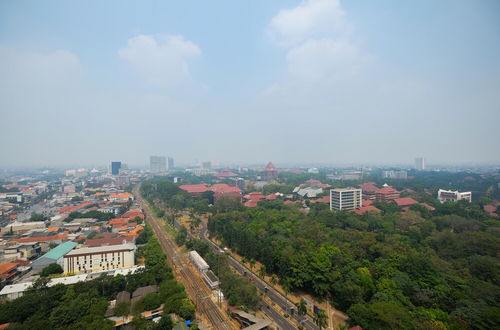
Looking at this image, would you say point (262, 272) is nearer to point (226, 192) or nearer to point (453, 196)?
point (226, 192)

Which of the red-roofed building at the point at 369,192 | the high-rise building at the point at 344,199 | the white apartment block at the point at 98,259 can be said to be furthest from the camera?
the red-roofed building at the point at 369,192

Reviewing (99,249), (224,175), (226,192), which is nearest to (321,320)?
(99,249)

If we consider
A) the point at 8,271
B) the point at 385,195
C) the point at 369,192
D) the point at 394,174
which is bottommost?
the point at 8,271

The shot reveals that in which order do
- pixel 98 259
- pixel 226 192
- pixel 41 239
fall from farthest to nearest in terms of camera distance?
pixel 226 192 → pixel 41 239 → pixel 98 259

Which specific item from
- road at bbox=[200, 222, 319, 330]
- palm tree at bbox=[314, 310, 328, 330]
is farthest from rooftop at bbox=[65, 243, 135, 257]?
palm tree at bbox=[314, 310, 328, 330]

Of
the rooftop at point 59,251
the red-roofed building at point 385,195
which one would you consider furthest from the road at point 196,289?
the red-roofed building at point 385,195

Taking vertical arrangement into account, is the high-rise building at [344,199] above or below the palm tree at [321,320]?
above

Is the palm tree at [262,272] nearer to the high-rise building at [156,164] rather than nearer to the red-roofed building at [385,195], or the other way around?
the red-roofed building at [385,195]

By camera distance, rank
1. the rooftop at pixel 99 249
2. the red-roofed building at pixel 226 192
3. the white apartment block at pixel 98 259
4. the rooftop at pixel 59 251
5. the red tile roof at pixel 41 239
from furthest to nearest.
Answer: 1. the red-roofed building at pixel 226 192
2. the red tile roof at pixel 41 239
3. the rooftop at pixel 59 251
4. the rooftop at pixel 99 249
5. the white apartment block at pixel 98 259
